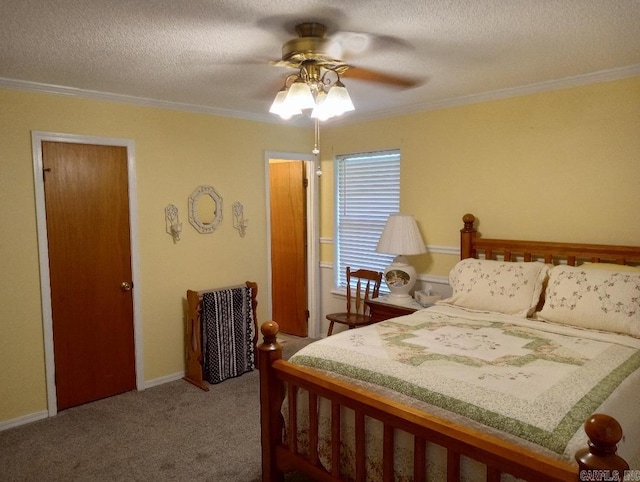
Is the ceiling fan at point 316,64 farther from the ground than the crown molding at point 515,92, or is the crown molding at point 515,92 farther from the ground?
the crown molding at point 515,92

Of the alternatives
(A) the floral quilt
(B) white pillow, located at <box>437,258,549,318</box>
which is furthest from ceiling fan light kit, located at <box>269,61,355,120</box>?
(B) white pillow, located at <box>437,258,549,318</box>

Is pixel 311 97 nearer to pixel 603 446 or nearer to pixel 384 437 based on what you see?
pixel 384 437

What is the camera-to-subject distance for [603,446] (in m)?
1.22

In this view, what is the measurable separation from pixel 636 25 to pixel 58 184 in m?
3.55

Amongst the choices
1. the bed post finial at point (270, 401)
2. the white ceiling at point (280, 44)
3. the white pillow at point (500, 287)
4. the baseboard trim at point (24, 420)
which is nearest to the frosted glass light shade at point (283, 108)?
the white ceiling at point (280, 44)

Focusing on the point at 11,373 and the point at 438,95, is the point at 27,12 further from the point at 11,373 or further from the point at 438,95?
the point at 438,95

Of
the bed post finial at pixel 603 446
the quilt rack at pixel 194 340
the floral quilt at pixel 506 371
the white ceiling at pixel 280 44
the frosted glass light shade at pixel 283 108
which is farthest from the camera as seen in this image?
the quilt rack at pixel 194 340

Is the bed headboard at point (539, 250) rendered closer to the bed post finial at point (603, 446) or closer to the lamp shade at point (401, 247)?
the lamp shade at point (401, 247)

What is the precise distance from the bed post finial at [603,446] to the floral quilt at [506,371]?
0.70 ft

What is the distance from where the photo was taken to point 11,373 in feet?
10.3

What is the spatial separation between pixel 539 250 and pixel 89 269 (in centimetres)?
328

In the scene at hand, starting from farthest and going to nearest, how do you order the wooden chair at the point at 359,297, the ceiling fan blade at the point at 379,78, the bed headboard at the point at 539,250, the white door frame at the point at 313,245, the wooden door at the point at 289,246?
the wooden door at the point at 289,246
the white door frame at the point at 313,245
the wooden chair at the point at 359,297
the bed headboard at the point at 539,250
the ceiling fan blade at the point at 379,78

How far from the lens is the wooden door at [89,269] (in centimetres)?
327

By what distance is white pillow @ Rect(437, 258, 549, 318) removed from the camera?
9.70 ft
